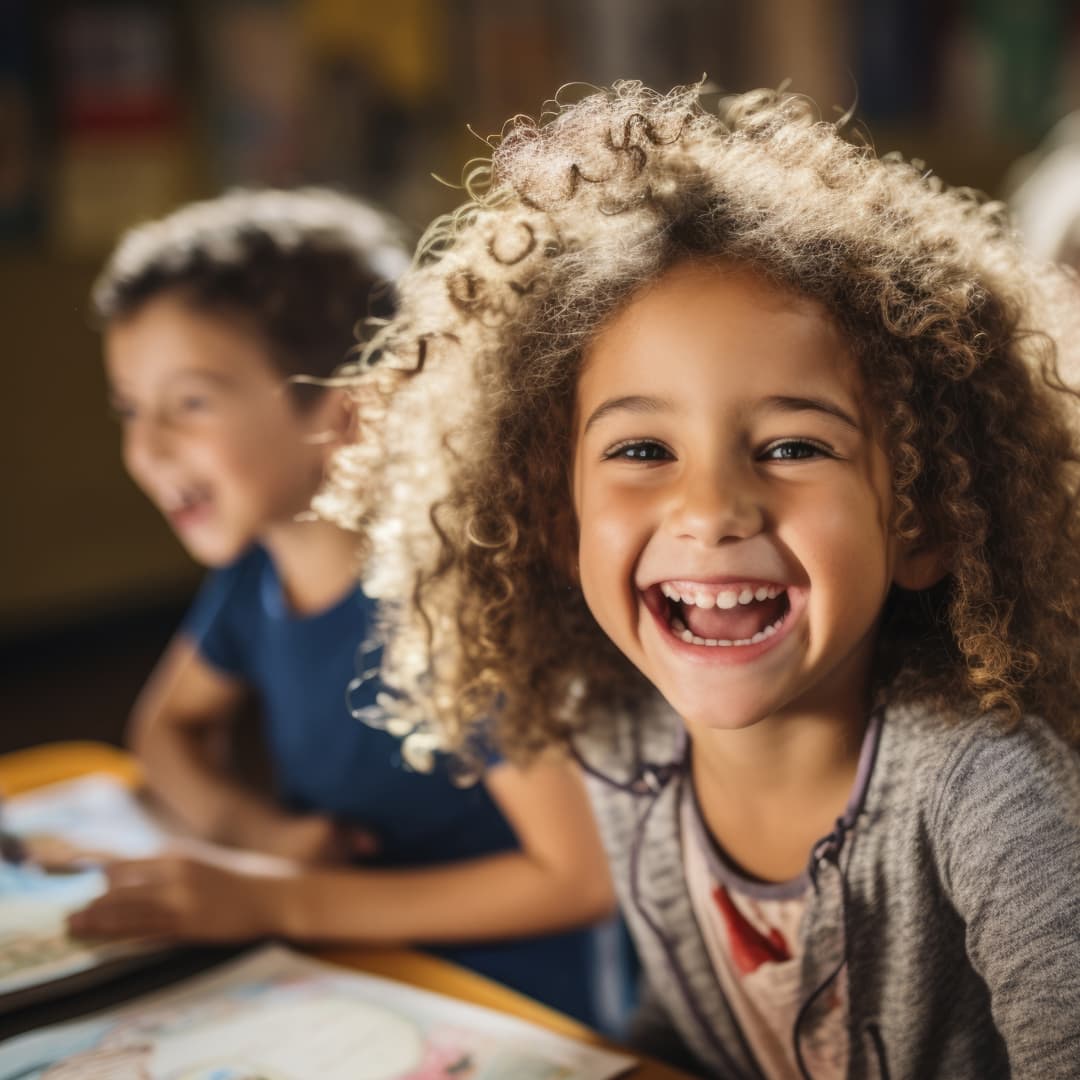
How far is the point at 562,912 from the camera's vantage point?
3.16 ft

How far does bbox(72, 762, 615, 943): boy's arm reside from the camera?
2.99 ft

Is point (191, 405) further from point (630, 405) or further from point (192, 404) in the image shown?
point (630, 405)

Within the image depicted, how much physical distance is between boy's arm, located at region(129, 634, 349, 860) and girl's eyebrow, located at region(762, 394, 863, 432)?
66 cm

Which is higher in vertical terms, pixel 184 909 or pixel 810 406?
pixel 810 406

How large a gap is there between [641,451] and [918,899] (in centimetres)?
29

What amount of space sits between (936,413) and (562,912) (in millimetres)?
474

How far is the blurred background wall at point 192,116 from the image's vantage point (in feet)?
10.1

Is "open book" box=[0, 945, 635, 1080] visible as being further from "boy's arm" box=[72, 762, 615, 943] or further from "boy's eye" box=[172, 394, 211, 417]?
"boy's eye" box=[172, 394, 211, 417]

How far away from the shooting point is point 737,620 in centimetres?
72

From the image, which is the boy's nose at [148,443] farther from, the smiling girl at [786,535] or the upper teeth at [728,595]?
the upper teeth at [728,595]

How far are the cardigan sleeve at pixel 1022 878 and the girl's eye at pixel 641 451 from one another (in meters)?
0.23

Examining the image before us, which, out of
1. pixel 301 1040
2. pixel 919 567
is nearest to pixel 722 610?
pixel 919 567

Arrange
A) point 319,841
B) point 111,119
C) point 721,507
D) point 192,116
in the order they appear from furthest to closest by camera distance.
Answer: point 192,116
point 111,119
point 319,841
point 721,507

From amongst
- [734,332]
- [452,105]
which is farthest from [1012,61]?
[734,332]
